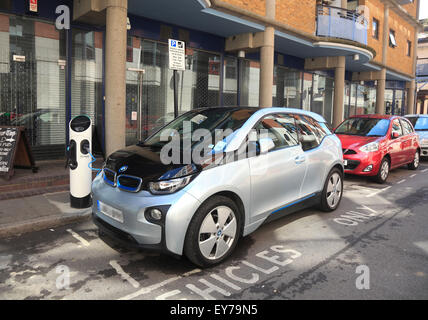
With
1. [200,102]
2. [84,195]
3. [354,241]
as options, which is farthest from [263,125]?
[200,102]

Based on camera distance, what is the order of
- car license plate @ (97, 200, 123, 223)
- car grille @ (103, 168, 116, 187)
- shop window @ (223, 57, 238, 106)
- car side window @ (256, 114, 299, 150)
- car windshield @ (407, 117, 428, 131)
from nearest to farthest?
car license plate @ (97, 200, 123, 223) < car grille @ (103, 168, 116, 187) < car side window @ (256, 114, 299, 150) < shop window @ (223, 57, 238, 106) < car windshield @ (407, 117, 428, 131)

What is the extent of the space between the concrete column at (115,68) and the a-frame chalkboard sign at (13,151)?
156 cm

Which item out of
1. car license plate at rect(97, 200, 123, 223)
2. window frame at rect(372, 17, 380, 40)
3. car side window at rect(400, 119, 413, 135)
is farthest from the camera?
window frame at rect(372, 17, 380, 40)

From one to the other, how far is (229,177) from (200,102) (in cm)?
840

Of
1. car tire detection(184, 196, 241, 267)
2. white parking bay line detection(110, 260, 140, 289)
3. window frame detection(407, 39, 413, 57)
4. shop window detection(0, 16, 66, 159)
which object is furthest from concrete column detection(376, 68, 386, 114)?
white parking bay line detection(110, 260, 140, 289)

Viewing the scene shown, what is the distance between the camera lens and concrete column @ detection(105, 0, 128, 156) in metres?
7.21

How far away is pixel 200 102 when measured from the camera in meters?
11.8

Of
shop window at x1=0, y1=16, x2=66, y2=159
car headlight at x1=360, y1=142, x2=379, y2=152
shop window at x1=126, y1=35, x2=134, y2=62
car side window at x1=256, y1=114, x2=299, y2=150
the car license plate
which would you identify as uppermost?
shop window at x1=126, y1=35, x2=134, y2=62

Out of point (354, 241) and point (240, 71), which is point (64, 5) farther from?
point (354, 241)

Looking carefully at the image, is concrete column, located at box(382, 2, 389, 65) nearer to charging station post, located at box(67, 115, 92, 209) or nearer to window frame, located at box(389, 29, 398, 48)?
window frame, located at box(389, 29, 398, 48)

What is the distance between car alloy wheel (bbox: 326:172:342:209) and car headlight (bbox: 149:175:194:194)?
A: 113 inches

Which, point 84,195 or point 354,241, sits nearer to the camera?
point 354,241

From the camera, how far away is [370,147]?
8.00 meters

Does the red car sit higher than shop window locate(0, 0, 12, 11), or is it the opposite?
shop window locate(0, 0, 12, 11)
